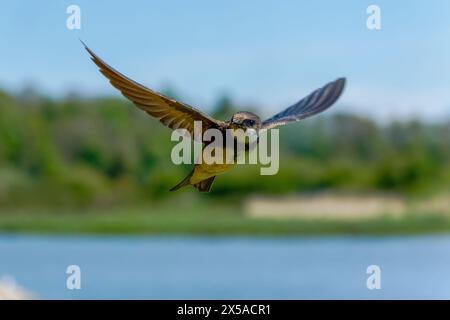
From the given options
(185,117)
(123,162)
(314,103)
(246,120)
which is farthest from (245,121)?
(123,162)

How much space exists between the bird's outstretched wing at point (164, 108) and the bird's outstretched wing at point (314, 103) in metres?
0.33

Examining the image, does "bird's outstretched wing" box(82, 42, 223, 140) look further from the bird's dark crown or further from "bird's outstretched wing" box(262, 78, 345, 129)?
"bird's outstretched wing" box(262, 78, 345, 129)

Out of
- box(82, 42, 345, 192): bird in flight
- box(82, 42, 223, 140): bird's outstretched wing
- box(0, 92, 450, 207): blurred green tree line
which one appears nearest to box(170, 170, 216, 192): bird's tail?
box(82, 42, 345, 192): bird in flight

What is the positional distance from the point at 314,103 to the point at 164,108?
67 centimetres

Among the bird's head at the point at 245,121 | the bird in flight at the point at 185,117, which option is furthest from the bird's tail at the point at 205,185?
the bird's head at the point at 245,121

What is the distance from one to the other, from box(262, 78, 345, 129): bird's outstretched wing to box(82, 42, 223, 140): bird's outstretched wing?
0.33 metres

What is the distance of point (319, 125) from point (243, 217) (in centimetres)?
262

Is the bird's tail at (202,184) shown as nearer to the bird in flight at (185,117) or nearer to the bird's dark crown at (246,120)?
the bird in flight at (185,117)

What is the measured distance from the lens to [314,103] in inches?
159

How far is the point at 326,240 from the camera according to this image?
73.7 ft

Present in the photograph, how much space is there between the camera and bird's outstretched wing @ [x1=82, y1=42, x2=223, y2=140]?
358 cm

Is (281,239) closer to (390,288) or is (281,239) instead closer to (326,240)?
(326,240)

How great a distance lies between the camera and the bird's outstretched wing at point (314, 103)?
3967mm

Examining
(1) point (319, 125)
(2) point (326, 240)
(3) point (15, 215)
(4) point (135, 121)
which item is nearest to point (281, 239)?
(2) point (326, 240)
